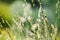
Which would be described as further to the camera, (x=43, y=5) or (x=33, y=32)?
(x=43, y=5)

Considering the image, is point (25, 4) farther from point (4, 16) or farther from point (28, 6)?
point (4, 16)

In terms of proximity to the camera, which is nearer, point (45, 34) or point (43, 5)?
point (45, 34)

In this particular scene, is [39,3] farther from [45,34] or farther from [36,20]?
[45,34]

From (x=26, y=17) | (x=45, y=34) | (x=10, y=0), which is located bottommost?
(x=45, y=34)

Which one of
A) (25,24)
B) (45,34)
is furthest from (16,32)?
(45,34)

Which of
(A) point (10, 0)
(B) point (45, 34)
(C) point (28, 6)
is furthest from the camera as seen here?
(A) point (10, 0)

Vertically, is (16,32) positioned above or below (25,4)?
below

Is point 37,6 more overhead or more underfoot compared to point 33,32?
more overhead

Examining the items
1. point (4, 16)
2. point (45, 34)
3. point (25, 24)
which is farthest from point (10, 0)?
point (45, 34)

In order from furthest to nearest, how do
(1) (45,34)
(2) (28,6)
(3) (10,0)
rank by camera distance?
(3) (10,0), (2) (28,6), (1) (45,34)
